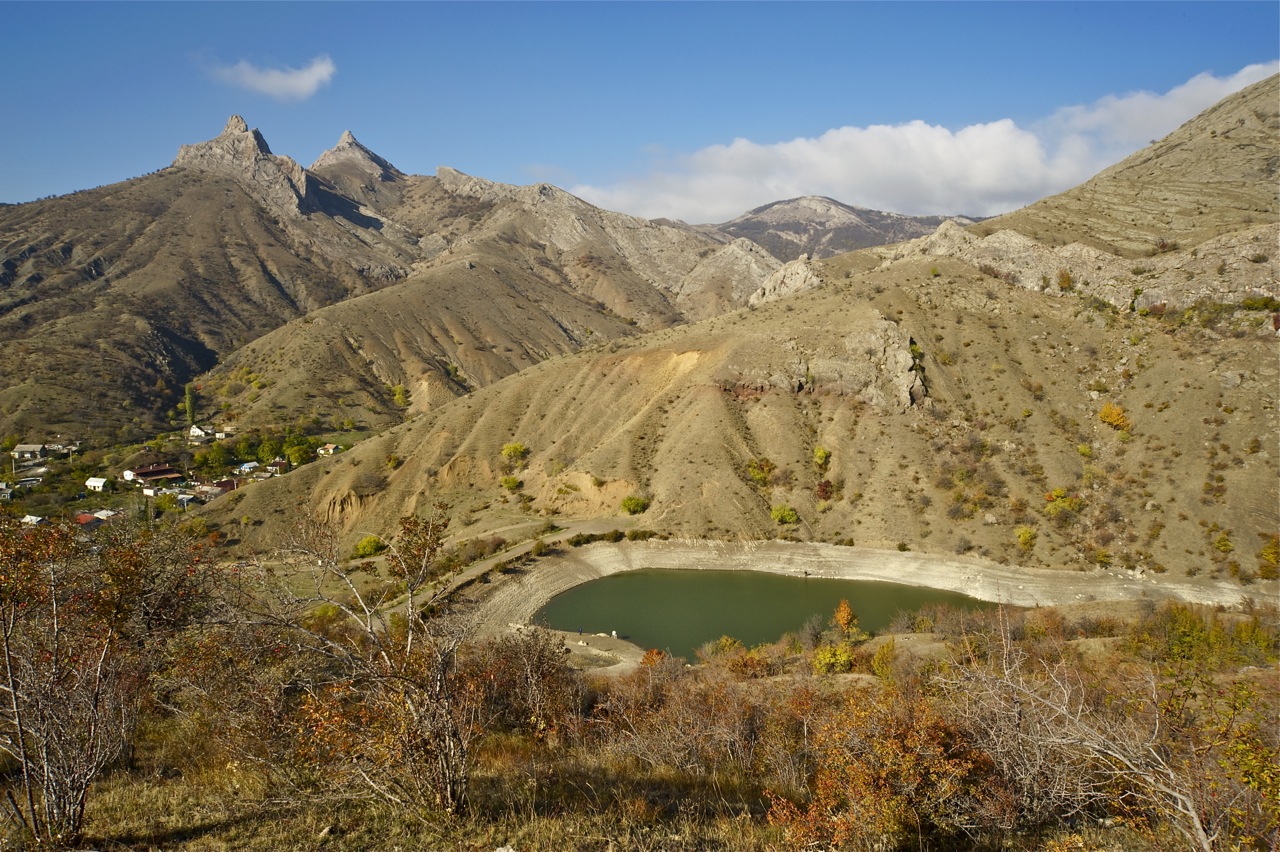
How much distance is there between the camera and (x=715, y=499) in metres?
51.6

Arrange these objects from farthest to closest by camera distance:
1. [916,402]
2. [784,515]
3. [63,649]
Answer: [916,402]
[784,515]
[63,649]

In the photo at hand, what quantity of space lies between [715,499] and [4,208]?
207 metres

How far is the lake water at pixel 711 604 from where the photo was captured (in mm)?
37344

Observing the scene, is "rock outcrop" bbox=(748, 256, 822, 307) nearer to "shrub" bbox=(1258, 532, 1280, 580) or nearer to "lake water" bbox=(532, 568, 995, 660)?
"lake water" bbox=(532, 568, 995, 660)

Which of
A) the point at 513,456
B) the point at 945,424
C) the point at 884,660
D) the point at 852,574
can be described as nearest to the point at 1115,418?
the point at 945,424

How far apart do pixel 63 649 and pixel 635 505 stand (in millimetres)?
45007

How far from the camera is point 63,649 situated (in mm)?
8625

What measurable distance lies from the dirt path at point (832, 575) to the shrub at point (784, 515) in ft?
8.20

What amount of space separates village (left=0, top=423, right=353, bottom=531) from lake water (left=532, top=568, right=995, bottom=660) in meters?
41.8

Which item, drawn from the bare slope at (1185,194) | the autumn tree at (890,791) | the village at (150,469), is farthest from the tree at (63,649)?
the bare slope at (1185,194)

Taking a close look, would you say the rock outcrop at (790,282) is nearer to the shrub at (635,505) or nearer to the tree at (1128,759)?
the shrub at (635,505)

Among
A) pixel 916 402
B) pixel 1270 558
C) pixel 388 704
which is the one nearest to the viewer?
pixel 388 704

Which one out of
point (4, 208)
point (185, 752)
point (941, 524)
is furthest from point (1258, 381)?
point (4, 208)

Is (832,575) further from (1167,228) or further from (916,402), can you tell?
(1167,228)
